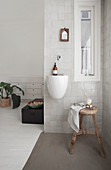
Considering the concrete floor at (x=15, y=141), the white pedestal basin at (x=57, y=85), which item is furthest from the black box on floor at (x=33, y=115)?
the white pedestal basin at (x=57, y=85)

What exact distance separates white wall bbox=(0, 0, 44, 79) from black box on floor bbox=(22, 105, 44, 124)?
6.61ft

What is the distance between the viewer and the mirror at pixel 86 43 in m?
2.34

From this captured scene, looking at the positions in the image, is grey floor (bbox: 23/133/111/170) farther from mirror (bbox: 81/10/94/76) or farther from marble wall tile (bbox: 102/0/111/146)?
mirror (bbox: 81/10/94/76)

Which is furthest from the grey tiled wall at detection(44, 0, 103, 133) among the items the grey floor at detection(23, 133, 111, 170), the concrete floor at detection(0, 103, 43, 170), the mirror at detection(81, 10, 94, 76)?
the concrete floor at detection(0, 103, 43, 170)

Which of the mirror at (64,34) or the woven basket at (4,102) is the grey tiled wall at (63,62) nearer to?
the mirror at (64,34)

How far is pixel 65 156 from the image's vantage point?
1.72 metres

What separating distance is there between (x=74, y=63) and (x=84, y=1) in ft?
3.24

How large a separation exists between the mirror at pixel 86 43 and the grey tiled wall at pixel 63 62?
185 mm

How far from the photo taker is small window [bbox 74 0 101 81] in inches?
89.4

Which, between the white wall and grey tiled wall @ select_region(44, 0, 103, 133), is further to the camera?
the white wall

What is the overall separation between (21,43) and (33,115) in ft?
8.89

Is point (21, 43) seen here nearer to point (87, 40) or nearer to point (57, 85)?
point (87, 40)

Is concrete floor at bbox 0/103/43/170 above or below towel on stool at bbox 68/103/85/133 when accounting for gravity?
below

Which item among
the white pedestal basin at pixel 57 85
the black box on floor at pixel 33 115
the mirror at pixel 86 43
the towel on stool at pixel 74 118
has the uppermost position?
the mirror at pixel 86 43
